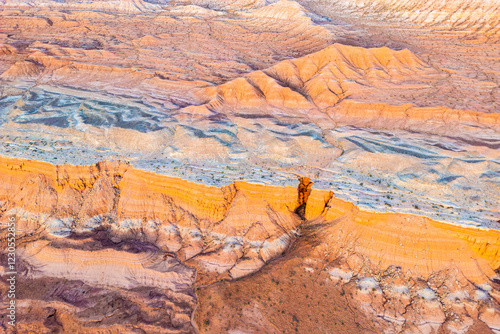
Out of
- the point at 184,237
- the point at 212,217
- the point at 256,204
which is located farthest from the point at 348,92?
the point at 184,237

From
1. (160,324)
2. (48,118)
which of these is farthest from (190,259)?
(48,118)

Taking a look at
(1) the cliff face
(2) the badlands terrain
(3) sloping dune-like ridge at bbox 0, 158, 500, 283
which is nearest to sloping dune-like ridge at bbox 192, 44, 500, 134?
(2) the badlands terrain

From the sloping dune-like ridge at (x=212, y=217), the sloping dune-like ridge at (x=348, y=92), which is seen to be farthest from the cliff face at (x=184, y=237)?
the sloping dune-like ridge at (x=348, y=92)

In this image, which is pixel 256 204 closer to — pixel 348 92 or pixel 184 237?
pixel 184 237

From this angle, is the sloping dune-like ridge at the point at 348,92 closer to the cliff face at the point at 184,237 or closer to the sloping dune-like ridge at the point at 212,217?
the sloping dune-like ridge at the point at 212,217

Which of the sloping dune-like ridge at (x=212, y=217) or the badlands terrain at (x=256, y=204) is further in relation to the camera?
the sloping dune-like ridge at (x=212, y=217)

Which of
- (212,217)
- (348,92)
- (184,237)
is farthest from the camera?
(348,92)
